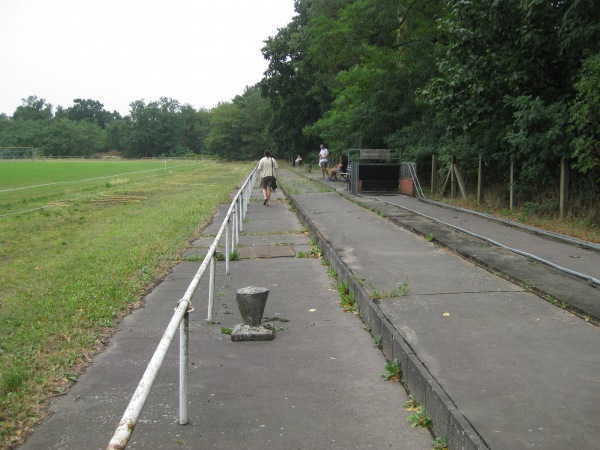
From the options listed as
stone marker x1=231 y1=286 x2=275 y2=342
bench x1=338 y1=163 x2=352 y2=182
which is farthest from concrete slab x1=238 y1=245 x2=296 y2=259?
bench x1=338 y1=163 x2=352 y2=182

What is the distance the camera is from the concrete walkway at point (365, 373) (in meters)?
3.72

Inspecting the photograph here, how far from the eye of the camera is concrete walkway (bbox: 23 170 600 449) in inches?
146

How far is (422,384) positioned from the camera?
4.16m

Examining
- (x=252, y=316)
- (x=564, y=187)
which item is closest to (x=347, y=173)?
(x=564, y=187)

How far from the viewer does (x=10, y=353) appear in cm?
546

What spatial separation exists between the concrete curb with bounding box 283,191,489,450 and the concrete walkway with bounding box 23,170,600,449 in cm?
1

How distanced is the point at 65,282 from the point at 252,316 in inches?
149

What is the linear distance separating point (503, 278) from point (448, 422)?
164 inches

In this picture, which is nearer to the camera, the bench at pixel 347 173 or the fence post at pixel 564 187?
the fence post at pixel 564 187

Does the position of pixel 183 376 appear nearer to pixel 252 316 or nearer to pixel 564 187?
pixel 252 316

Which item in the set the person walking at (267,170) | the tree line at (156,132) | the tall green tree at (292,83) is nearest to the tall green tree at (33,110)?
the tree line at (156,132)

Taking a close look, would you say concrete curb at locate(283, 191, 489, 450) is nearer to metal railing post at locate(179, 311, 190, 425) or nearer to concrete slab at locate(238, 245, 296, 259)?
metal railing post at locate(179, 311, 190, 425)

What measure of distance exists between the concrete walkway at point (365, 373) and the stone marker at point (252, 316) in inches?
4.2

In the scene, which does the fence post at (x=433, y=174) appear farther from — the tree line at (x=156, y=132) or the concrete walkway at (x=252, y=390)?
the tree line at (x=156, y=132)
